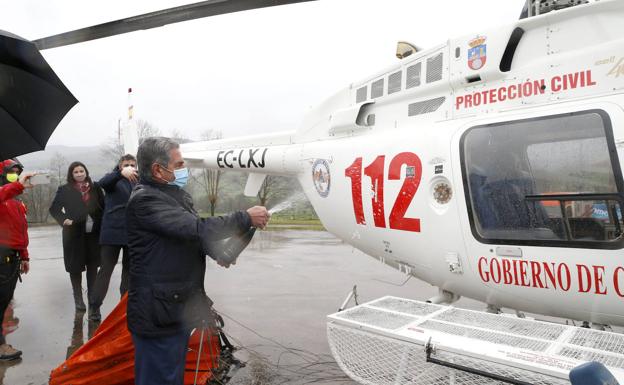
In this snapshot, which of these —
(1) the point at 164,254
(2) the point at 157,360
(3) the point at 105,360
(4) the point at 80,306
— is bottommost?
(4) the point at 80,306

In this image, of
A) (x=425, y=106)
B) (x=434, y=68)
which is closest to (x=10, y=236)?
(x=425, y=106)

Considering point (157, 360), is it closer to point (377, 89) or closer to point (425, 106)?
point (425, 106)

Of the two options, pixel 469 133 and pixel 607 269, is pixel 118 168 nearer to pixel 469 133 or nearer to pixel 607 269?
pixel 469 133

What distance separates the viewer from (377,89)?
4.50m

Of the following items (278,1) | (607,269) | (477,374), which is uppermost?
(278,1)

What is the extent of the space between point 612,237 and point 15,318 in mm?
6274

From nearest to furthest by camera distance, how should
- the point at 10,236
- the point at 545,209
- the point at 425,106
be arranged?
the point at 545,209 → the point at 425,106 → the point at 10,236

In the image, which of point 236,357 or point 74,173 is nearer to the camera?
point 236,357

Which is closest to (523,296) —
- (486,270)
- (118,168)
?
(486,270)

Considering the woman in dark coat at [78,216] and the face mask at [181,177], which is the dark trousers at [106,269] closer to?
the woman in dark coat at [78,216]

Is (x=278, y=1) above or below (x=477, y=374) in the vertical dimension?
above

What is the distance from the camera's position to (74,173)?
541 cm

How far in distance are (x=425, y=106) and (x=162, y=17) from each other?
2.46 m

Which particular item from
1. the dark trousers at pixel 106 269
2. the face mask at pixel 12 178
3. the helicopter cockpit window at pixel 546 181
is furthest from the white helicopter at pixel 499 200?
the dark trousers at pixel 106 269
